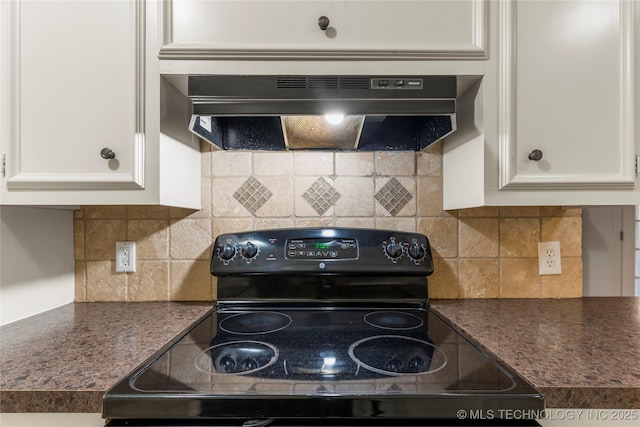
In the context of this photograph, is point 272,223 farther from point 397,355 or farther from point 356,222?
point 397,355

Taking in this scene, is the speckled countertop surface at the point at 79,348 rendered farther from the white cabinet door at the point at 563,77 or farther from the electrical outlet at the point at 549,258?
the electrical outlet at the point at 549,258

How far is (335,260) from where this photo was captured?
1.14 metres

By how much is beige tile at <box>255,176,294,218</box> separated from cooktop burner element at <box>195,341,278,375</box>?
0.53 meters

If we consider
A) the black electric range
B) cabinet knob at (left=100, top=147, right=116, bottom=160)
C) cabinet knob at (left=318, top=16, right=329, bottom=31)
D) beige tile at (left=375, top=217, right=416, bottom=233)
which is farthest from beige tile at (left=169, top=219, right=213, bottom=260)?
cabinet knob at (left=318, top=16, right=329, bottom=31)

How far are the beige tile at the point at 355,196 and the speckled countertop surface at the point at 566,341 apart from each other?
41 cm

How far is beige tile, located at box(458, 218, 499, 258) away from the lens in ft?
4.25

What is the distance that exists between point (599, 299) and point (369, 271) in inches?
34.7

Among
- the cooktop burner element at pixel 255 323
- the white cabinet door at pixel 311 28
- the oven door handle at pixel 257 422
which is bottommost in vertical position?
the oven door handle at pixel 257 422

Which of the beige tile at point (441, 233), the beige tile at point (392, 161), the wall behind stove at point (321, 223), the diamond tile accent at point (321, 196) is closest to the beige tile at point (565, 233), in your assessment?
the wall behind stove at point (321, 223)

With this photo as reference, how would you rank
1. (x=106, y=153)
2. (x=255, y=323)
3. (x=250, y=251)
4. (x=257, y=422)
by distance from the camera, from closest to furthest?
1. (x=257, y=422)
2. (x=106, y=153)
3. (x=255, y=323)
4. (x=250, y=251)

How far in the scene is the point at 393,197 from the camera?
1301mm

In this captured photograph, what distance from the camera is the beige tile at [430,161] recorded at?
1.30 metres

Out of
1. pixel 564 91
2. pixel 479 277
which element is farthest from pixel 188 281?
pixel 564 91

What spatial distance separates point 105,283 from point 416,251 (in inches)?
43.9
